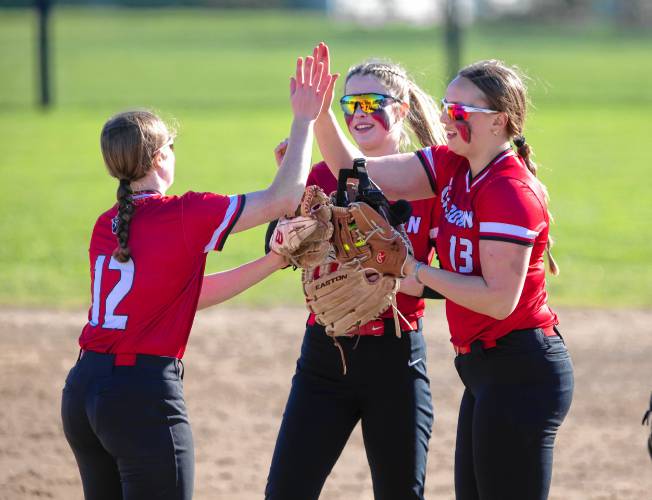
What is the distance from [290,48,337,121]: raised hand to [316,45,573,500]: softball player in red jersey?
68mm

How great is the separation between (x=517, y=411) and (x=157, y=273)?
4.02 ft

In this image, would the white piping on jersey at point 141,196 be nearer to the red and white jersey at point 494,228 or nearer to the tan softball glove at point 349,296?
the tan softball glove at point 349,296

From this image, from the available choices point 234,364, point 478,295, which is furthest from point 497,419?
point 234,364

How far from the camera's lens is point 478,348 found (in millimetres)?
3348

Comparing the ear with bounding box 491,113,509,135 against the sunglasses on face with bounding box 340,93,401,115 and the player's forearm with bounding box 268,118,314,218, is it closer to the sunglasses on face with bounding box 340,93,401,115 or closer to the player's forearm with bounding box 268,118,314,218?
the player's forearm with bounding box 268,118,314,218

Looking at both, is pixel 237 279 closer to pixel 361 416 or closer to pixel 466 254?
pixel 361 416

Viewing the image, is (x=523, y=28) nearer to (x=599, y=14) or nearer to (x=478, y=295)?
(x=599, y=14)

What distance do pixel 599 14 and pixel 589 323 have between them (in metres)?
57.7

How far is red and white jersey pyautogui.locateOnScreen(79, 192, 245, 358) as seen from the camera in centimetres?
319

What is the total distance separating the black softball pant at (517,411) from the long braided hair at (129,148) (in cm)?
124

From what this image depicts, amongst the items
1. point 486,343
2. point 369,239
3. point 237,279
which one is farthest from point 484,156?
point 237,279

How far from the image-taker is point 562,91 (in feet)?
97.6

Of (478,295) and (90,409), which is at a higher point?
(478,295)

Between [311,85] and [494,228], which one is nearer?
[494,228]
